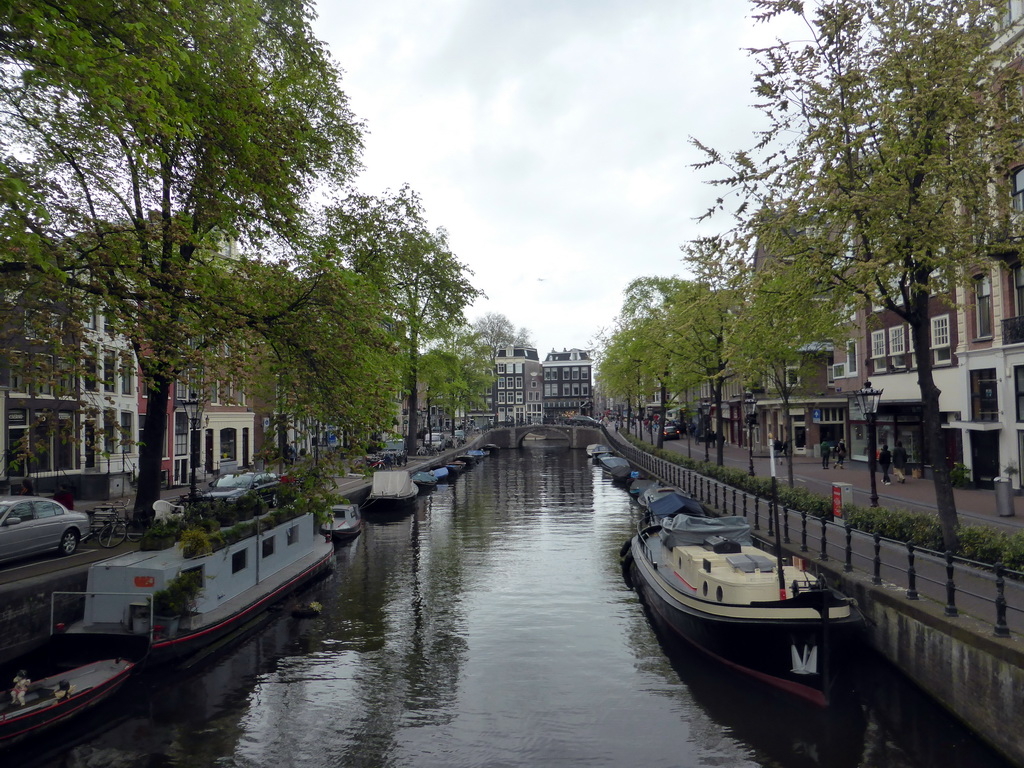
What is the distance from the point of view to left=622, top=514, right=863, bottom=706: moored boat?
495 inches

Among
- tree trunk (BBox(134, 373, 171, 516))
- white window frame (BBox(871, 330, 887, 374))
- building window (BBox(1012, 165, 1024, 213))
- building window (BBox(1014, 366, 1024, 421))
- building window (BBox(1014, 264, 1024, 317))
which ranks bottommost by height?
tree trunk (BBox(134, 373, 171, 516))

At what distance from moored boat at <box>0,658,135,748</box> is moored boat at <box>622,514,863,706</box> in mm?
11628

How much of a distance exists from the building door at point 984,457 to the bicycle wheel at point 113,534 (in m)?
30.7

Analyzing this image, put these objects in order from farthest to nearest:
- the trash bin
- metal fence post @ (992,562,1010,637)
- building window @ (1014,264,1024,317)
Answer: building window @ (1014,264,1024,317) → the trash bin → metal fence post @ (992,562,1010,637)

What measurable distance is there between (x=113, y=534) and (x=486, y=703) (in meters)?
12.9

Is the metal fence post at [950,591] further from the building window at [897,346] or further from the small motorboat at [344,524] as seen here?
the building window at [897,346]

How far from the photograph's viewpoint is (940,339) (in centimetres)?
3077

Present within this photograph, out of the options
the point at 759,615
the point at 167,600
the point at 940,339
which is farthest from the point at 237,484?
the point at 940,339

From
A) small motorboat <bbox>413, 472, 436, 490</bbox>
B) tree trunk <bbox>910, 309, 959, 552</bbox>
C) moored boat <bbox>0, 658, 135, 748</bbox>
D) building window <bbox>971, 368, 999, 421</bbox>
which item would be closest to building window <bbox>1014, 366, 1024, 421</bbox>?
building window <bbox>971, 368, 999, 421</bbox>

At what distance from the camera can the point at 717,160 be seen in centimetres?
1691

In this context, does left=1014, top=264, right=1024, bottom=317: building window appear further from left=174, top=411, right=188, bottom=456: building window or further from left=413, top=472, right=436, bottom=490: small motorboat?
left=174, top=411, right=188, bottom=456: building window

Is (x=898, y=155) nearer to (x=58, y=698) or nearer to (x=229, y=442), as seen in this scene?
(x=58, y=698)

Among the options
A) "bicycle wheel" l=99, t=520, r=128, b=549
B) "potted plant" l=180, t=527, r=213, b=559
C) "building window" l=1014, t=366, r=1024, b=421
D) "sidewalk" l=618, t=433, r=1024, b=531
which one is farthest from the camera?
"building window" l=1014, t=366, r=1024, b=421

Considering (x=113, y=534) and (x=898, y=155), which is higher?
(x=898, y=155)
